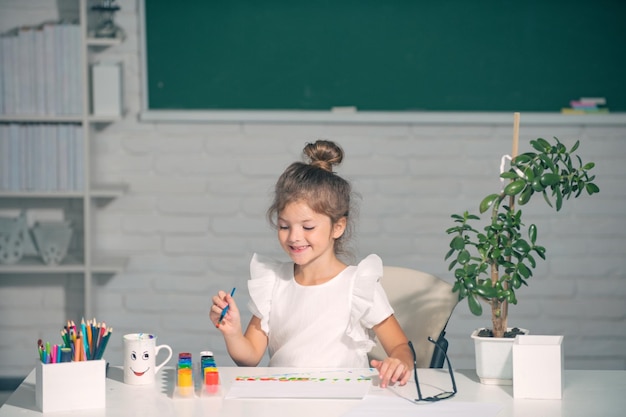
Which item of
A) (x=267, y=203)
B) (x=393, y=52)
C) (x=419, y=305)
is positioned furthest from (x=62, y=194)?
(x=419, y=305)

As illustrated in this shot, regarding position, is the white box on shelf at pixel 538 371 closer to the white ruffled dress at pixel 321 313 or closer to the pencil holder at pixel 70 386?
the white ruffled dress at pixel 321 313

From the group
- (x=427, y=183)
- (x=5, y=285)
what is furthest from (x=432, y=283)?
(x=5, y=285)

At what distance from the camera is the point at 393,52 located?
11.0ft

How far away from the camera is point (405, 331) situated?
2232 millimetres

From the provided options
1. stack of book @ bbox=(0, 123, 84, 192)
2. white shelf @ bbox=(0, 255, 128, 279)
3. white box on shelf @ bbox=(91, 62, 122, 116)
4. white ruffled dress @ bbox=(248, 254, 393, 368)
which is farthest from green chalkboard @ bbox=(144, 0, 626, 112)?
white ruffled dress @ bbox=(248, 254, 393, 368)

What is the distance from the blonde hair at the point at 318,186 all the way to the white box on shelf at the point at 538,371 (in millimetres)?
601

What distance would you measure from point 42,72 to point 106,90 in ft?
0.76

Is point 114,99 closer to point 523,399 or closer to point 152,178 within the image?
point 152,178

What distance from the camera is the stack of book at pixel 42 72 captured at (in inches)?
128

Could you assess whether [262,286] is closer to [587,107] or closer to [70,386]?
[70,386]

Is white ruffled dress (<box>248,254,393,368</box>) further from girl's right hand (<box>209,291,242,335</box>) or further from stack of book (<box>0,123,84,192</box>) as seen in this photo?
stack of book (<box>0,123,84,192</box>)

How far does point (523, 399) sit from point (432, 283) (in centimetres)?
63

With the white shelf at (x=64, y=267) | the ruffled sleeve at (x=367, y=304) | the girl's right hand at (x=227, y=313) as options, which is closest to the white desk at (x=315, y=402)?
the girl's right hand at (x=227, y=313)

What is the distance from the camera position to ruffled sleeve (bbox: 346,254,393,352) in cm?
205
